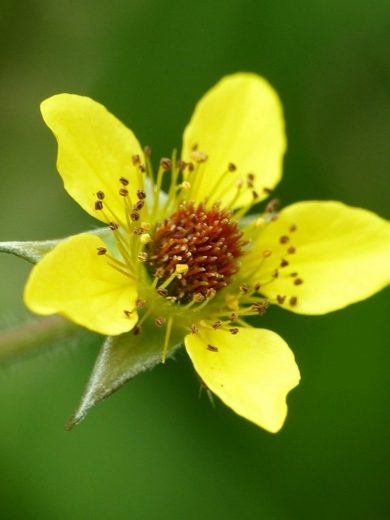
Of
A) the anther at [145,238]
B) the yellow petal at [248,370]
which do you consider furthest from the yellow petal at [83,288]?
the yellow petal at [248,370]

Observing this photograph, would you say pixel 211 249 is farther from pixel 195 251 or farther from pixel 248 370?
pixel 248 370

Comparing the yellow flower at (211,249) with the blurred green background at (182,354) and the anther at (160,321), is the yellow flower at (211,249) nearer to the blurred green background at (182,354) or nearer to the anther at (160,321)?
the anther at (160,321)

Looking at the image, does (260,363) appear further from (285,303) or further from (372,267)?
(372,267)

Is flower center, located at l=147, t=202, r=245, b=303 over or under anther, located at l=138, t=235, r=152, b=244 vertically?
under

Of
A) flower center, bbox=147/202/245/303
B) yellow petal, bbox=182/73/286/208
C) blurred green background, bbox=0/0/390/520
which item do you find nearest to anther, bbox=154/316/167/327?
→ flower center, bbox=147/202/245/303

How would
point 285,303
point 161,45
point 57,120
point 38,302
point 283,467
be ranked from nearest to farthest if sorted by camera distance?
point 38,302 < point 57,120 < point 285,303 < point 283,467 < point 161,45

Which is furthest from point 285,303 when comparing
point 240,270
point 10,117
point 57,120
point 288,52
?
point 10,117

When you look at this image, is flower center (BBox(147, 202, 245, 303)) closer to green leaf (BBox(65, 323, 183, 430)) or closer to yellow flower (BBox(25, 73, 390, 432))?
yellow flower (BBox(25, 73, 390, 432))

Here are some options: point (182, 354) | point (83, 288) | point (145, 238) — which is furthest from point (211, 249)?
point (182, 354)
